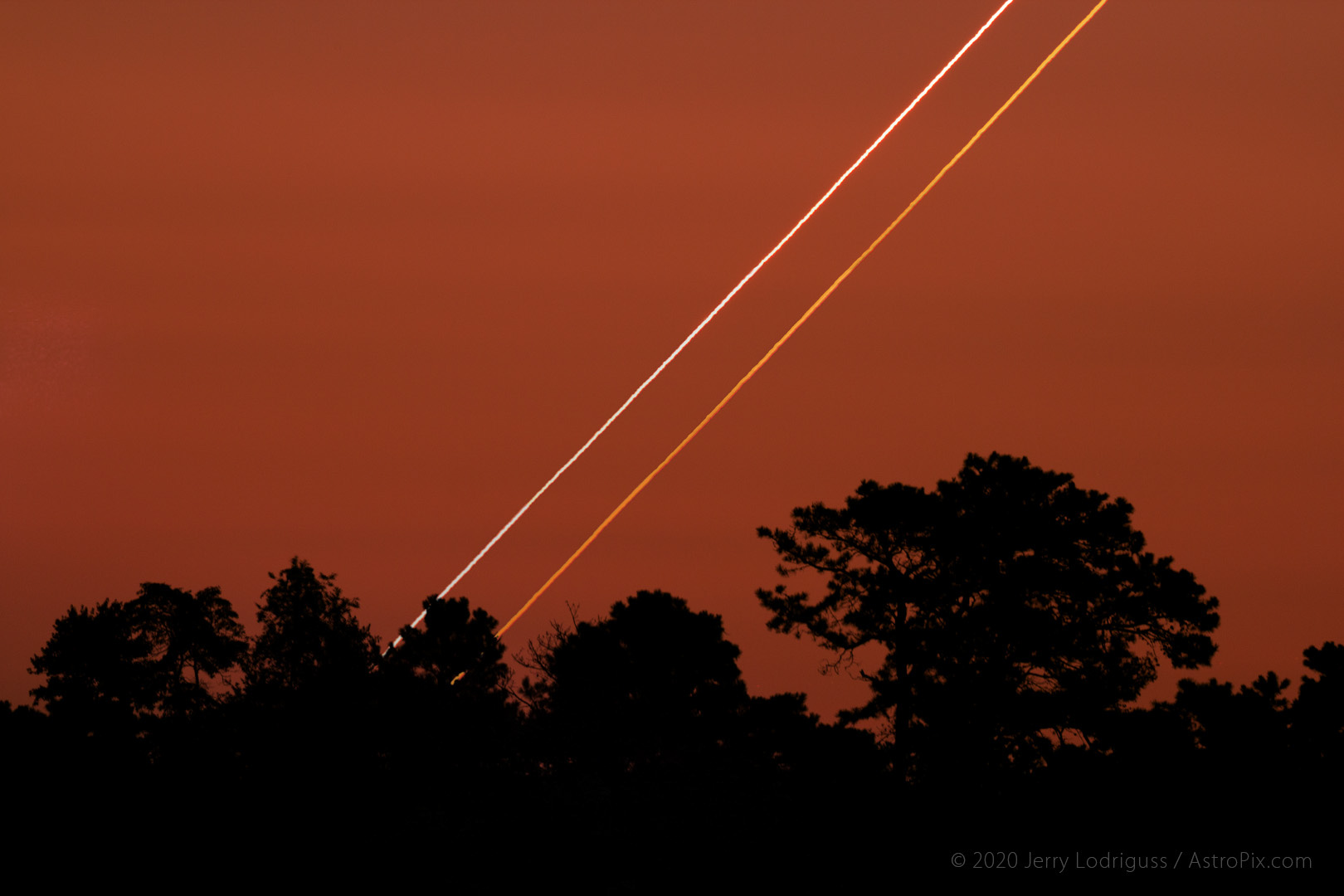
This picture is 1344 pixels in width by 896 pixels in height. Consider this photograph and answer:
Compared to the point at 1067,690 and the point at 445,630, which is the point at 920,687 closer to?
the point at 1067,690

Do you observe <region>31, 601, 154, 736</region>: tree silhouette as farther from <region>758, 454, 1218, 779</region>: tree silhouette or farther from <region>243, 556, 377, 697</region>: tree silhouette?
<region>758, 454, 1218, 779</region>: tree silhouette

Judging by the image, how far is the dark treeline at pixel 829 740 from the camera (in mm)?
30734

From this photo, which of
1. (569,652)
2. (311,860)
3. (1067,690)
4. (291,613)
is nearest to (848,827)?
(311,860)

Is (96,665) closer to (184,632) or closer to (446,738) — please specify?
(184,632)

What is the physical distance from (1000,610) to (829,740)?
554 cm

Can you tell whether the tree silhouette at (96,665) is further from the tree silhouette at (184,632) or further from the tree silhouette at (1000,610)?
the tree silhouette at (1000,610)

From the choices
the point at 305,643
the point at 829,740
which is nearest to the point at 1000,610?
the point at 829,740

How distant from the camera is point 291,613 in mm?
50812

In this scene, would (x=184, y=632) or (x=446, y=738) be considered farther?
(x=184, y=632)

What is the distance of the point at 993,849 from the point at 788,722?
16.6 m

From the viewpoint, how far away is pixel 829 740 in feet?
142

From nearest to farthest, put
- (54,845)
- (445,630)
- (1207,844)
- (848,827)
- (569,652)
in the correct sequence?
(1207,844)
(848,827)
(54,845)
(569,652)
(445,630)

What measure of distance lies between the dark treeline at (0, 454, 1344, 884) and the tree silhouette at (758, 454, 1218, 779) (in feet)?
0.24

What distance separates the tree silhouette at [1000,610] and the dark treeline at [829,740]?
0.24ft
